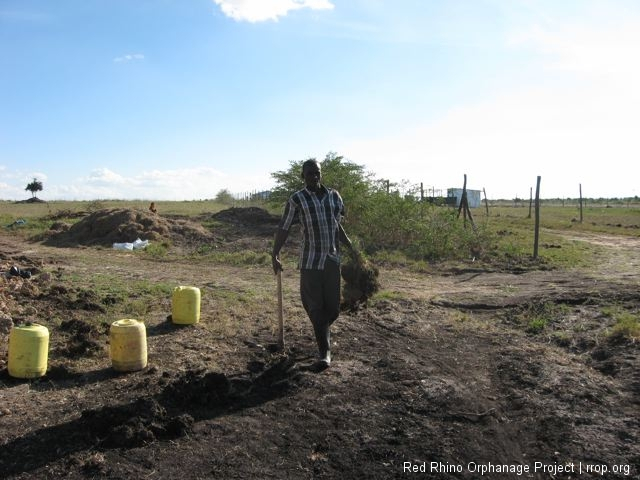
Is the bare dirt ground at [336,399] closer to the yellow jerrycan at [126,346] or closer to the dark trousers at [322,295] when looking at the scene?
the yellow jerrycan at [126,346]

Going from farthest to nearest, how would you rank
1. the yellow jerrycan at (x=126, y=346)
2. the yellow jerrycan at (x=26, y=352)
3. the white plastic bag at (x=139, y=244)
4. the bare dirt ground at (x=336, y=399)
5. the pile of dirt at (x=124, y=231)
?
1. the pile of dirt at (x=124, y=231)
2. the white plastic bag at (x=139, y=244)
3. the yellow jerrycan at (x=126, y=346)
4. the yellow jerrycan at (x=26, y=352)
5. the bare dirt ground at (x=336, y=399)

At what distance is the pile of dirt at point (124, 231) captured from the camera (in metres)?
17.4

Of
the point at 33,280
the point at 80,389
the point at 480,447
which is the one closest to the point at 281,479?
the point at 480,447

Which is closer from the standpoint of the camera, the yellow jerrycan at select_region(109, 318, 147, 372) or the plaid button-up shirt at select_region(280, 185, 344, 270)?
the yellow jerrycan at select_region(109, 318, 147, 372)

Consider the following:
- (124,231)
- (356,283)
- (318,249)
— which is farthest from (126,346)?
(124,231)

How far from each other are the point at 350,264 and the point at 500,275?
5530 millimetres

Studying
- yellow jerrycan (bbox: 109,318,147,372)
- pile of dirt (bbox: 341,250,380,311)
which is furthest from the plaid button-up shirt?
pile of dirt (bbox: 341,250,380,311)

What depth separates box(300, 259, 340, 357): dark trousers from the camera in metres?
5.24

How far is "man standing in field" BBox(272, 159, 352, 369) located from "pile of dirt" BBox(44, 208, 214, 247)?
12672mm

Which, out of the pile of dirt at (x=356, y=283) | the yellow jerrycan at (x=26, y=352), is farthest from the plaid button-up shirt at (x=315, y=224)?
the pile of dirt at (x=356, y=283)

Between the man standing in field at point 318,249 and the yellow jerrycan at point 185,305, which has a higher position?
the man standing in field at point 318,249

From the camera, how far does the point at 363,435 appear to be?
12.9ft

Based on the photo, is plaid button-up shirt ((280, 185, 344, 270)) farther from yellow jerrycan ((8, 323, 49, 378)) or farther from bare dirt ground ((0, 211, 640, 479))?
yellow jerrycan ((8, 323, 49, 378))

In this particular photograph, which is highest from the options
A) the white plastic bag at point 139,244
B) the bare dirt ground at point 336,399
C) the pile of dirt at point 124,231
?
the pile of dirt at point 124,231
